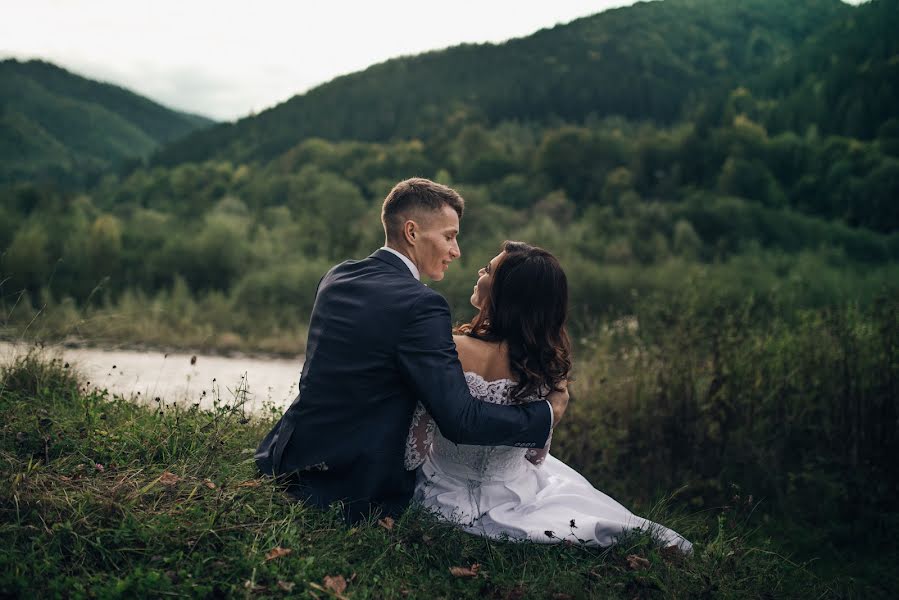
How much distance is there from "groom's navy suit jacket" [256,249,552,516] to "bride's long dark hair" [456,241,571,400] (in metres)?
0.19

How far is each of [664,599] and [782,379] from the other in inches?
151

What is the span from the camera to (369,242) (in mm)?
24172

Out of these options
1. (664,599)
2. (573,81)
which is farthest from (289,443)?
(573,81)

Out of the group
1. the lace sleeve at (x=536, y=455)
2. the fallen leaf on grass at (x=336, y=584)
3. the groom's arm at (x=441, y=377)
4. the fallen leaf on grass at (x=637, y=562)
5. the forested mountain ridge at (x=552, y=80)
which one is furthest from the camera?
the forested mountain ridge at (x=552, y=80)

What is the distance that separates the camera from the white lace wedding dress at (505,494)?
346 centimetres

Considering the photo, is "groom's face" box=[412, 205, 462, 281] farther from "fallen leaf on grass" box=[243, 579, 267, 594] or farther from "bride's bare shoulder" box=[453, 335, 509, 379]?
"fallen leaf on grass" box=[243, 579, 267, 594]

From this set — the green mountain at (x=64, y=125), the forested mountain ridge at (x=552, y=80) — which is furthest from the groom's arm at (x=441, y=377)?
the forested mountain ridge at (x=552, y=80)

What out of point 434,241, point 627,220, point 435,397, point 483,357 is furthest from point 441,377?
point 627,220

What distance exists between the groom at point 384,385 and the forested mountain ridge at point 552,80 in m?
51.8

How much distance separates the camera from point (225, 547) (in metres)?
2.95

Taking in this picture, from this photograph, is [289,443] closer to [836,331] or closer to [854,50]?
[836,331]

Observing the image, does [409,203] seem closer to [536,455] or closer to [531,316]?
[531,316]

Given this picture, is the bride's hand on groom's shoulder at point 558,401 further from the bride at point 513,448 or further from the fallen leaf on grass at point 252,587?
the fallen leaf on grass at point 252,587

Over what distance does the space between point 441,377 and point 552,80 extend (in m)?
62.7
